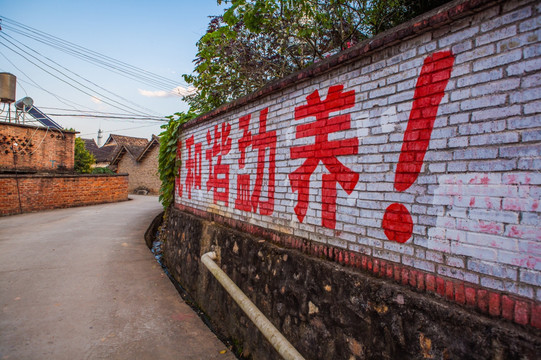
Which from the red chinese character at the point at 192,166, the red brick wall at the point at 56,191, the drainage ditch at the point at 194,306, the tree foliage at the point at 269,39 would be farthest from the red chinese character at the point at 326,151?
the red brick wall at the point at 56,191

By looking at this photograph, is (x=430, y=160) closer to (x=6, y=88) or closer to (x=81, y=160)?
(x=6, y=88)

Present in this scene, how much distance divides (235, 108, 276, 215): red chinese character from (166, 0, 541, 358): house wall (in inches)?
5.5

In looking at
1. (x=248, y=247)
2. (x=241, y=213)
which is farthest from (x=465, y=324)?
(x=241, y=213)

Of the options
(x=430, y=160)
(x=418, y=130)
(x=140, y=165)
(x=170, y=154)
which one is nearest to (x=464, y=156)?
(x=430, y=160)

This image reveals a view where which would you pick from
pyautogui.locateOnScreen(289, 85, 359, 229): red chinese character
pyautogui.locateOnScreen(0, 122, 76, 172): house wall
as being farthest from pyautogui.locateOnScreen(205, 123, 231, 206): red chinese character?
pyautogui.locateOnScreen(0, 122, 76, 172): house wall

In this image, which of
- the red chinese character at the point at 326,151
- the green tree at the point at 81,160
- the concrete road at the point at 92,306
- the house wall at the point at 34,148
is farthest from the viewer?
the green tree at the point at 81,160

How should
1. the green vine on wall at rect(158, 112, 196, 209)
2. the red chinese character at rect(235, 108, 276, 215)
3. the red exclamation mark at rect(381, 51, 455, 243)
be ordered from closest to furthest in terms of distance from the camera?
1. the red exclamation mark at rect(381, 51, 455, 243)
2. the red chinese character at rect(235, 108, 276, 215)
3. the green vine on wall at rect(158, 112, 196, 209)

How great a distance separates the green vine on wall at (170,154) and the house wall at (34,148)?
41.3ft

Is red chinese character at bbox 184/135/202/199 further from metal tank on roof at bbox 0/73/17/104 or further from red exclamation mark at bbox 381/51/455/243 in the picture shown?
metal tank on roof at bbox 0/73/17/104

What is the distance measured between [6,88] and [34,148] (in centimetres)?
436

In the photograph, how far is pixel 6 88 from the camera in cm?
1730

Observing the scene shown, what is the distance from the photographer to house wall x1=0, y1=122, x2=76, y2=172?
1509 centimetres

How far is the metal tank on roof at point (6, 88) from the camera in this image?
56.4 ft

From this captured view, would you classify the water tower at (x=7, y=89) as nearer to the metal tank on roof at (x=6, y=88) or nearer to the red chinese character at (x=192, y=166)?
the metal tank on roof at (x=6, y=88)
